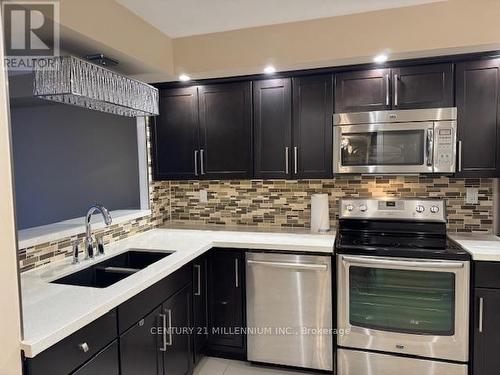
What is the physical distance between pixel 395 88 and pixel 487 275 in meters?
1.36

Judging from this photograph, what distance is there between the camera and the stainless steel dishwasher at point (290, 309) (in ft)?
7.96

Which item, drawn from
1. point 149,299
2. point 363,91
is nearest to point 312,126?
point 363,91

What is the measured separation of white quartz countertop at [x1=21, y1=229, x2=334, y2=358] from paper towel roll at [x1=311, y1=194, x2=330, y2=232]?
0.11 m

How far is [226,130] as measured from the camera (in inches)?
114

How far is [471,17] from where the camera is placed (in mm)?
2178

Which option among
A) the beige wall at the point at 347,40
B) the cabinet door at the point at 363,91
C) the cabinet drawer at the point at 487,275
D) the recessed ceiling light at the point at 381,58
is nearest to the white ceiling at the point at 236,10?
the beige wall at the point at 347,40

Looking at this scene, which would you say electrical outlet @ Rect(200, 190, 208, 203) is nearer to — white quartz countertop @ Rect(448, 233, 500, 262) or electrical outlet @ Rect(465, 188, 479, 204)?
white quartz countertop @ Rect(448, 233, 500, 262)

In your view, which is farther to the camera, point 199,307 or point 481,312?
point 199,307

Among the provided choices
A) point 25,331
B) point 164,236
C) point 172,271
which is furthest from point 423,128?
point 25,331

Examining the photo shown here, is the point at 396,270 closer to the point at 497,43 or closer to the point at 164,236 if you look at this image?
the point at 497,43

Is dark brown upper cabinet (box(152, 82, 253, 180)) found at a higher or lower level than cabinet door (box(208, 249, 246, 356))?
higher

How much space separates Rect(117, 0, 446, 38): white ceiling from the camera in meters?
2.13

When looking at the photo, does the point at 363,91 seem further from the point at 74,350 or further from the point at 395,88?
the point at 74,350

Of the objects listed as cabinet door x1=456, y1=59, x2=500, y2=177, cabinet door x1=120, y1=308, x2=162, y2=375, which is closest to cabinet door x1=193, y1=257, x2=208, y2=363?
cabinet door x1=120, y1=308, x2=162, y2=375
